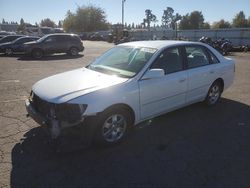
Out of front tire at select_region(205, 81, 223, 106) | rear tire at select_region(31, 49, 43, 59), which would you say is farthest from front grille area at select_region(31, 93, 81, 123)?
rear tire at select_region(31, 49, 43, 59)

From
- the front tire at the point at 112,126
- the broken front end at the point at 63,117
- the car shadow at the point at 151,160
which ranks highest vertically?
the broken front end at the point at 63,117

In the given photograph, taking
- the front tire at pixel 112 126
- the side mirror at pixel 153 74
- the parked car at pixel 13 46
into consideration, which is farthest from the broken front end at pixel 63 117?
the parked car at pixel 13 46

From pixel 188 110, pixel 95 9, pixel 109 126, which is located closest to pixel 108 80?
pixel 109 126

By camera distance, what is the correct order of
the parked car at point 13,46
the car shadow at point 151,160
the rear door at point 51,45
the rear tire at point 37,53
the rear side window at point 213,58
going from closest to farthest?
the car shadow at point 151,160 < the rear side window at point 213,58 < the rear tire at point 37,53 < the rear door at point 51,45 < the parked car at point 13,46

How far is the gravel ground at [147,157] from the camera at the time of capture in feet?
12.3

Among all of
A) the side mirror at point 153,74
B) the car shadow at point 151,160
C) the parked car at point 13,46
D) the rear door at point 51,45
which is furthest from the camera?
the parked car at point 13,46

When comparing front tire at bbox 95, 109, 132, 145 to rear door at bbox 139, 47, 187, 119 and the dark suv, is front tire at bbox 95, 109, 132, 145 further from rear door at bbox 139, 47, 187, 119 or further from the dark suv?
the dark suv

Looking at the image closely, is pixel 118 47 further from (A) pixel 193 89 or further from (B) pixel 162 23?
(B) pixel 162 23

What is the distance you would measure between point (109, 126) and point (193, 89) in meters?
2.30

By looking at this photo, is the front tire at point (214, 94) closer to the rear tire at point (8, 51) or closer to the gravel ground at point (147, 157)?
the gravel ground at point (147, 157)

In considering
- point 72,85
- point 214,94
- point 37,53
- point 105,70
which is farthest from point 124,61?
point 37,53

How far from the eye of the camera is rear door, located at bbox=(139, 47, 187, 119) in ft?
16.4

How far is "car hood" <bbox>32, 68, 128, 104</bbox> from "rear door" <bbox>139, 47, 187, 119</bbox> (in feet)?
1.66

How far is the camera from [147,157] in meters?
4.36
